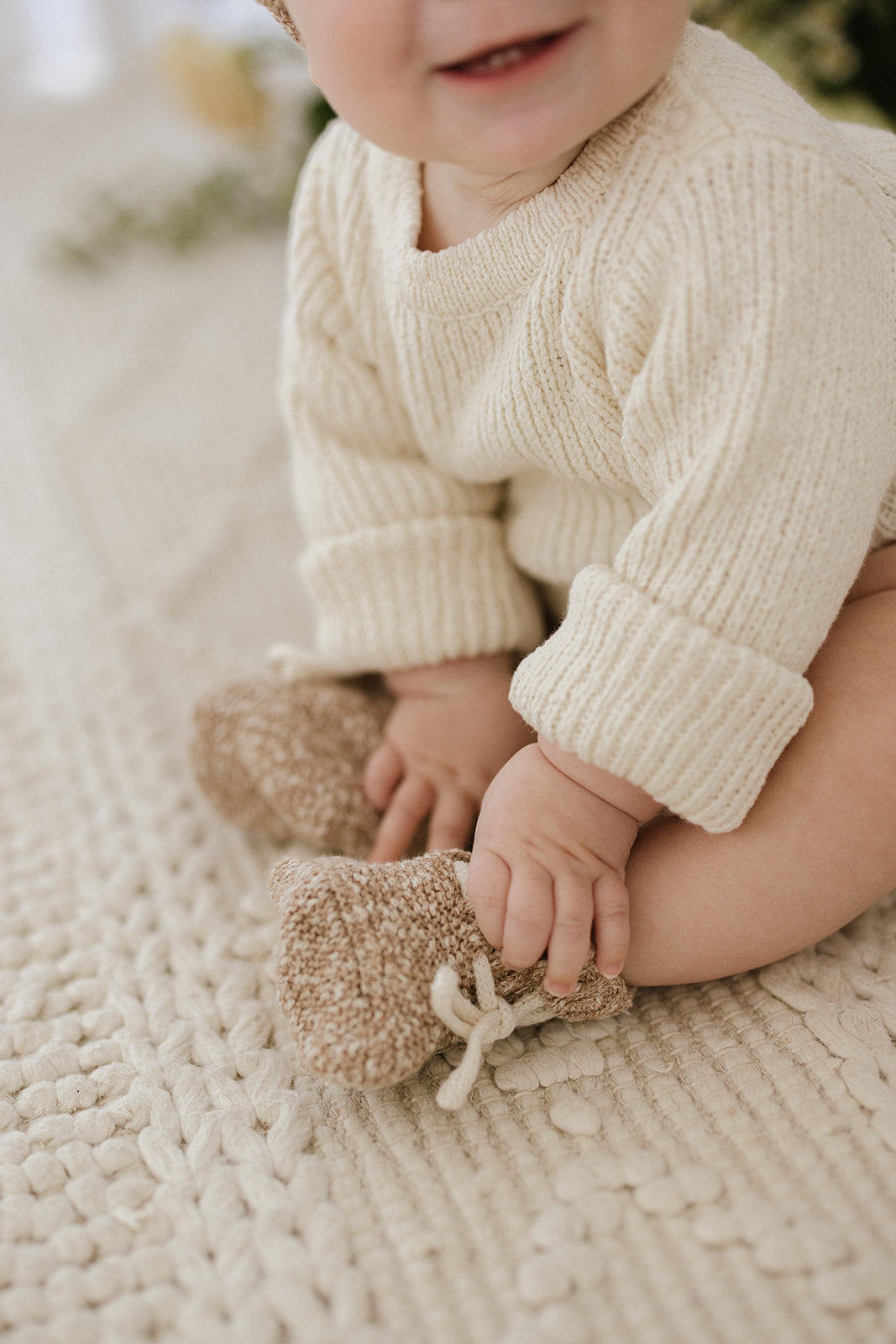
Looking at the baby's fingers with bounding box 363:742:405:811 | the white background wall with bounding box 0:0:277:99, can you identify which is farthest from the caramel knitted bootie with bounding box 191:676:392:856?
the white background wall with bounding box 0:0:277:99

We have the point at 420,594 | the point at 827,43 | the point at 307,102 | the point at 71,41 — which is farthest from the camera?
the point at 71,41

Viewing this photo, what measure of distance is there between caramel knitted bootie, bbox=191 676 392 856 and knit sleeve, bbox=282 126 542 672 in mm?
40

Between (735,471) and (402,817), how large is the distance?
296 mm

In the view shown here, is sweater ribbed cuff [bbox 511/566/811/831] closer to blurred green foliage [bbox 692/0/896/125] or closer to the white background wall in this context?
blurred green foliage [bbox 692/0/896/125]

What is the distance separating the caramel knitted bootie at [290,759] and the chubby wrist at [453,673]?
0.03m

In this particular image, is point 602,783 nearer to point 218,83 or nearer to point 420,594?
point 420,594

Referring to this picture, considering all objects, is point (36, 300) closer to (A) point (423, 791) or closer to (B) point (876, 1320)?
(A) point (423, 791)

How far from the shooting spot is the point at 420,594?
720 mm

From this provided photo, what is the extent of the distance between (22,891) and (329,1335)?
340mm

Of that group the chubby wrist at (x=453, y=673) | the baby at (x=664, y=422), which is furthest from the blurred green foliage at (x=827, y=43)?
the chubby wrist at (x=453, y=673)

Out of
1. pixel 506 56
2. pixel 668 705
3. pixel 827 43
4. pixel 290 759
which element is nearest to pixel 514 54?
pixel 506 56

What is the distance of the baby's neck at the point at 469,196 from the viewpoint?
1.87 feet

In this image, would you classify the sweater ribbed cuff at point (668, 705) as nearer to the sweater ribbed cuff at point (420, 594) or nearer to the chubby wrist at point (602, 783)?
the chubby wrist at point (602, 783)

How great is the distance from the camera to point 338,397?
73 cm
